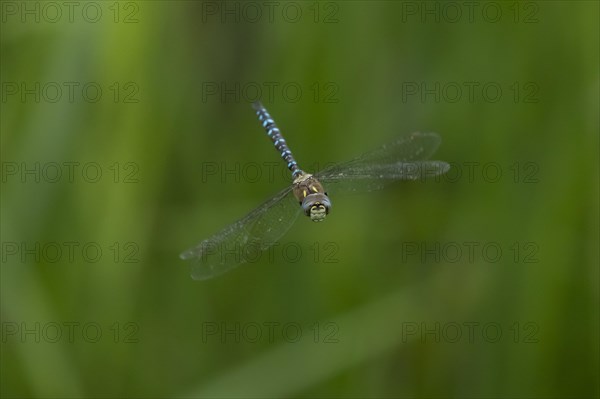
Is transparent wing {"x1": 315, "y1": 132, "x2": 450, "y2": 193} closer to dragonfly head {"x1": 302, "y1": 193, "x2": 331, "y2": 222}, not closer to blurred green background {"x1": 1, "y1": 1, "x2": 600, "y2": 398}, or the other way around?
dragonfly head {"x1": 302, "y1": 193, "x2": 331, "y2": 222}

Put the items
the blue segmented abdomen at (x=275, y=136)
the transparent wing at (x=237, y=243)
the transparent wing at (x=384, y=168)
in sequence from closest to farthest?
the transparent wing at (x=237, y=243) → the transparent wing at (x=384, y=168) → the blue segmented abdomen at (x=275, y=136)

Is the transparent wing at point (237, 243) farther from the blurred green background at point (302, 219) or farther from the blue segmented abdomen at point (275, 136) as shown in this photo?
the blurred green background at point (302, 219)

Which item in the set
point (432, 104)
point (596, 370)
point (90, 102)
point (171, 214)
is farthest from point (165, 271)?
point (596, 370)

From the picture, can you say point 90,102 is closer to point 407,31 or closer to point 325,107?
point 325,107

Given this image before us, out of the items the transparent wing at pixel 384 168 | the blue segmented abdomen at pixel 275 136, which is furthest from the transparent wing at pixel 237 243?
the blue segmented abdomen at pixel 275 136

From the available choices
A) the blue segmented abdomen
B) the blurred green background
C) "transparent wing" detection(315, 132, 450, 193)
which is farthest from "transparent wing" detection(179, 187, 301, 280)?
the blurred green background

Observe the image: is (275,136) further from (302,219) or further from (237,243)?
(237,243)
